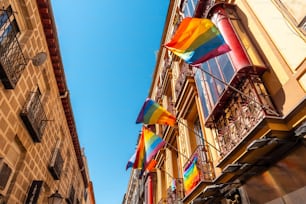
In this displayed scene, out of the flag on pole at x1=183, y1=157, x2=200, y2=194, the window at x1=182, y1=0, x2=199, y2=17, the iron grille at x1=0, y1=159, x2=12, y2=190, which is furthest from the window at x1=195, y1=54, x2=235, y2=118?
the iron grille at x1=0, y1=159, x2=12, y2=190

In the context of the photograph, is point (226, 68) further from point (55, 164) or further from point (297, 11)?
point (55, 164)

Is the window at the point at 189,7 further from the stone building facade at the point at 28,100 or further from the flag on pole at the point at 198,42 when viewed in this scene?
the stone building facade at the point at 28,100

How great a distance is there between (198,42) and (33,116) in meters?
5.50

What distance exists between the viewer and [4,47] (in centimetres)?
488

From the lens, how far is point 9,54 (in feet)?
16.7

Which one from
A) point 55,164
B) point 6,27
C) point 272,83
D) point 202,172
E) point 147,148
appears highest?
point 6,27

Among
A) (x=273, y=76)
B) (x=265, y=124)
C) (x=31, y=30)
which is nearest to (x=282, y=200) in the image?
(x=265, y=124)

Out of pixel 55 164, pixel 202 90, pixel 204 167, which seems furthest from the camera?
pixel 55 164

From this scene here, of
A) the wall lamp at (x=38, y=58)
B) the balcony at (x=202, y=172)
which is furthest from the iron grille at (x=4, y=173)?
the balcony at (x=202, y=172)

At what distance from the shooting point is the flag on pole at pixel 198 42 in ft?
14.0

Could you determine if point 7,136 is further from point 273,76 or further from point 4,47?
point 273,76

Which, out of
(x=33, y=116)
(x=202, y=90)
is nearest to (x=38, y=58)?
(x=33, y=116)

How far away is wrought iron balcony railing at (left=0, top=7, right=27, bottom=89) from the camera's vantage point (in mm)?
4693

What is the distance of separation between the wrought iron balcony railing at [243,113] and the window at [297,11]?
1173 millimetres
